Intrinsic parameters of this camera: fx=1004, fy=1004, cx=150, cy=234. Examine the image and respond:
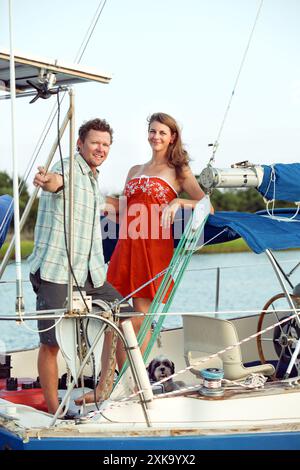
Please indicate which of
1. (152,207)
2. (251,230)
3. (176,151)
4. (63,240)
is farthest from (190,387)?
(176,151)

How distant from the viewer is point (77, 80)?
5887 mm

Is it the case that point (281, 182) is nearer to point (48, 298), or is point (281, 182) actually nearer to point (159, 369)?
point (159, 369)

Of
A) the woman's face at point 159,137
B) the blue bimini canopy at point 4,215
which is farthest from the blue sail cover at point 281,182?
the blue bimini canopy at point 4,215

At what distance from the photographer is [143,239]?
7102 mm

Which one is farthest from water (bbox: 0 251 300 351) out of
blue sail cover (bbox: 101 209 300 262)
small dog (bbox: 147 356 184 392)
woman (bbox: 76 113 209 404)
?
woman (bbox: 76 113 209 404)

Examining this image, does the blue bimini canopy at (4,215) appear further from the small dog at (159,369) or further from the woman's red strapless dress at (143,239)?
the small dog at (159,369)

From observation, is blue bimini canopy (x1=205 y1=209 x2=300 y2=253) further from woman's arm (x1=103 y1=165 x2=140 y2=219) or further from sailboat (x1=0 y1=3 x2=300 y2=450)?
woman's arm (x1=103 y1=165 x2=140 y2=219)

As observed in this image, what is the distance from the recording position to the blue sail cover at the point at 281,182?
6875 millimetres

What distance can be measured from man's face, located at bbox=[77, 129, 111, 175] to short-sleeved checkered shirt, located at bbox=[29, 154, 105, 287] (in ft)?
0.21

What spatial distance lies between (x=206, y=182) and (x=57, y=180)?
1.18 m

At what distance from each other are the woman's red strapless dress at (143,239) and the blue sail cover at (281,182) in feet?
2.17

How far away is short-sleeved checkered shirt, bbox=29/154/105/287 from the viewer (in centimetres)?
606

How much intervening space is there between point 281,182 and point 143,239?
1.05m
